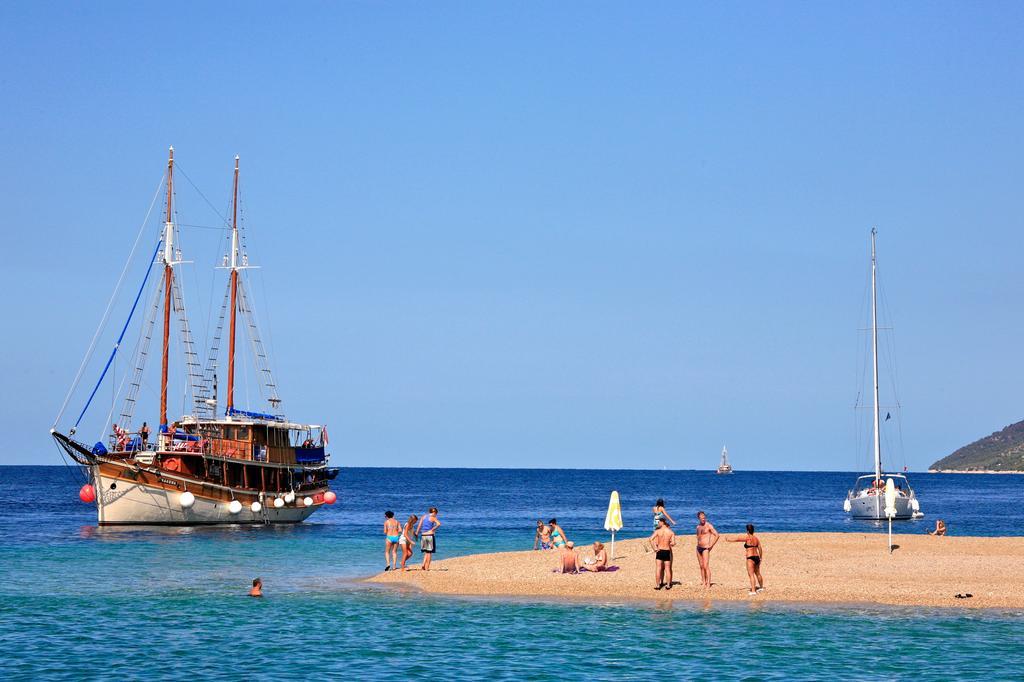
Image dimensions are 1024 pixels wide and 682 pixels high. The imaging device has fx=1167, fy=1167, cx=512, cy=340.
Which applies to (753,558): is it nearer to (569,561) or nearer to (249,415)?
(569,561)

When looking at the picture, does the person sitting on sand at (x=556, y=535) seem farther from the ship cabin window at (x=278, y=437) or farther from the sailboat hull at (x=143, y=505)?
the ship cabin window at (x=278, y=437)

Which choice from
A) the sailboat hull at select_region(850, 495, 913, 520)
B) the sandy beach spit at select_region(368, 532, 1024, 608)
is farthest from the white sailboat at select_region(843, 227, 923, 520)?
the sandy beach spit at select_region(368, 532, 1024, 608)

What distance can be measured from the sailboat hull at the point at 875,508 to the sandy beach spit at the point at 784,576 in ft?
112

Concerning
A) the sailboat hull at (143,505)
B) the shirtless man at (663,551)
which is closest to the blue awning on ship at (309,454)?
the sailboat hull at (143,505)

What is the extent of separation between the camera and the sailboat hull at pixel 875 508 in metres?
80.6

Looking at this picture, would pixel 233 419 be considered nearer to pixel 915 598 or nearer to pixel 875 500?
pixel 875 500

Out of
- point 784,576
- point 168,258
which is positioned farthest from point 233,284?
point 784,576

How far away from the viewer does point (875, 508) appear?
81312 mm

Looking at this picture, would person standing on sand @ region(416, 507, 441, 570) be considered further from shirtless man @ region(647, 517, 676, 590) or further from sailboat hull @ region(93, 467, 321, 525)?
sailboat hull @ region(93, 467, 321, 525)

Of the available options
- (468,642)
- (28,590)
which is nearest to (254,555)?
(28,590)

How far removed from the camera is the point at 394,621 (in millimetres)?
29688

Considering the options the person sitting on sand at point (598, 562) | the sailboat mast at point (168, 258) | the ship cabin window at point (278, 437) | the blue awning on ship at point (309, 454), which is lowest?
the person sitting on sand at point (598, 562)

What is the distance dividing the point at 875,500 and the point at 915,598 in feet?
167

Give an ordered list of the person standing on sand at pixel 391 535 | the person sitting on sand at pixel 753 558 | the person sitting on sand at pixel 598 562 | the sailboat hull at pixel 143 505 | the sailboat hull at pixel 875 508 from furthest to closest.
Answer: the sailboat hull at pixel 875 508, the sailboat hull at pixel 143 505, the person standing on sand at pixel 391 535, the person sitting on sand at pixel 598 562, the person sitting on sand at pixel 753 558
